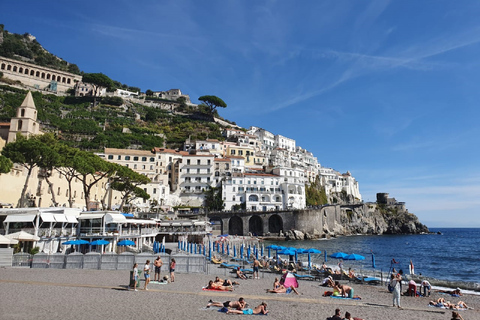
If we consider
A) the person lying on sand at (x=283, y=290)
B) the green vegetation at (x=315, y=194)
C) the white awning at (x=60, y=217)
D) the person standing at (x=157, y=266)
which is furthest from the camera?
the green vegetation at (x=315, y=194)

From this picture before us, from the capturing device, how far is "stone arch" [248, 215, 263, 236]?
7281cm

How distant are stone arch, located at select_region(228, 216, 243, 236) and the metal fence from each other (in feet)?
167

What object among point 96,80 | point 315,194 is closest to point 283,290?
point 315,194

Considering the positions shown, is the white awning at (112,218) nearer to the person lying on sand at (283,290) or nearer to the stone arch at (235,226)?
the person lying on sand at (283,290)

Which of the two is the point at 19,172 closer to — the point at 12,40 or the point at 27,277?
the point at 27,277

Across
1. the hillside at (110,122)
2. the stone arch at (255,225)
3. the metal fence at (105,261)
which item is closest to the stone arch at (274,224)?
the stone arch at (255,225)

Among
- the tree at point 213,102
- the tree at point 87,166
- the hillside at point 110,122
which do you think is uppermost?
the tree at point 213,102

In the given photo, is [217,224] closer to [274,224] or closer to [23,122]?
[274,224]

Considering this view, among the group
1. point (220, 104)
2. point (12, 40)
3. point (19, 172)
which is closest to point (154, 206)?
point (19, 172)

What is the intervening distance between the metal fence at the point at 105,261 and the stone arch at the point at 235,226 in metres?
51.0

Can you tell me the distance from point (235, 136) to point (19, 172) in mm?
68414

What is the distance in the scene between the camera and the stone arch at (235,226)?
70812mm

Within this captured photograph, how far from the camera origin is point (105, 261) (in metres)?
20.3

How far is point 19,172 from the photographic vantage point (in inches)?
1355
